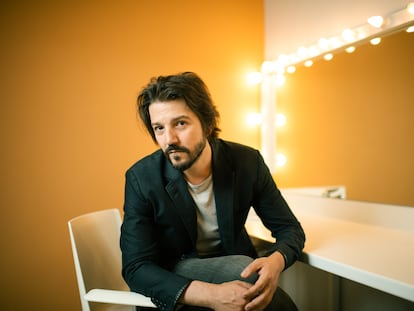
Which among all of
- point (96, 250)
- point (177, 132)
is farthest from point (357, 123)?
point (96, 250)

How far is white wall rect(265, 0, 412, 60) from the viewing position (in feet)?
4.56

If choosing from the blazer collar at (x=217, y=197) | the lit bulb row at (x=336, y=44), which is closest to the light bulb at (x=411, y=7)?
the lit bulb row at (x=336, y=44)

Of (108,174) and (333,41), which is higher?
(333,41)

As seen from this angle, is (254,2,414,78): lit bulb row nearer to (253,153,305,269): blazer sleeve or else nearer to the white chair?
(253,153,305,269): blazer sleeve

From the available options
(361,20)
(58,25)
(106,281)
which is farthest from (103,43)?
(361,20)

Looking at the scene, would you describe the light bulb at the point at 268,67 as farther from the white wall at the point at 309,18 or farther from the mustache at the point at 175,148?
the mustache at the point at 175,148

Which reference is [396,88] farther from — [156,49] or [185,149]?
[156,49]

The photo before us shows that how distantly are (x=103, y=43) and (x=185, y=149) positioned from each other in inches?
39.2

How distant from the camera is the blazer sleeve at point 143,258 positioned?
0.81m

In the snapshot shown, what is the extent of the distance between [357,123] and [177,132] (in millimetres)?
1029

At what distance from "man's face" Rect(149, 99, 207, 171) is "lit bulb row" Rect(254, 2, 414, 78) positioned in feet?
3.24

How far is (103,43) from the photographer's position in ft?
5.27

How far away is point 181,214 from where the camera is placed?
999mm

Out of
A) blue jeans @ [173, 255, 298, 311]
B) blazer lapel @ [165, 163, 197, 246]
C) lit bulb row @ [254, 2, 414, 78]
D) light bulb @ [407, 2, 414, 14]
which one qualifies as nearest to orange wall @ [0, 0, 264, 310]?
lit bulb row @ [254, 2, 414, 78]
